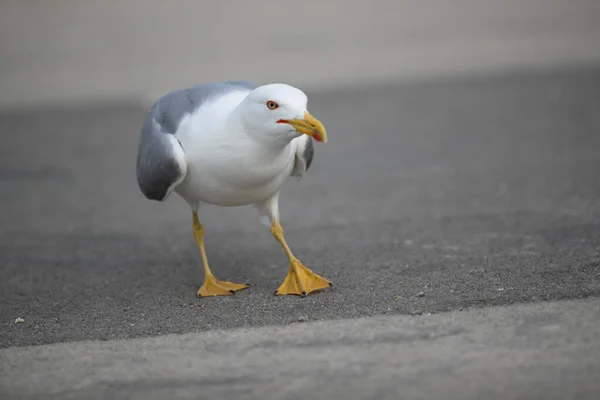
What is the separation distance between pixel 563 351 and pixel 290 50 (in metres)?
12.9

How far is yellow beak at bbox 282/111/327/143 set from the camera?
5.04 m

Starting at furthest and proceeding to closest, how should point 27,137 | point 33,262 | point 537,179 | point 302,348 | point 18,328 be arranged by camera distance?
point 27,137 → point 537,179 → point 33,262 → point 18,328 → point 302,348

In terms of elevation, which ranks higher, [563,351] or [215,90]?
[215,90]

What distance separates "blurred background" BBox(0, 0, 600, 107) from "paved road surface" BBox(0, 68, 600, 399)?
207cm

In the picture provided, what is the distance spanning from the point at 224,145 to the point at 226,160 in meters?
0.08

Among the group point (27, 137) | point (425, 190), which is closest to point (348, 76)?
point (27, 137)

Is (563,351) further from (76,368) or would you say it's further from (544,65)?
(544,65)

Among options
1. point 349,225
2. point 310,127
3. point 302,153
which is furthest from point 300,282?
point 349,225

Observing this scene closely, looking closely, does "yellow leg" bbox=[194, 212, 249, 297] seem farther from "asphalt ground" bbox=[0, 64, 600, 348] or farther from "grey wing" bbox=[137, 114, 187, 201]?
"grey wing" bbox=[137, 114, 187, 201]

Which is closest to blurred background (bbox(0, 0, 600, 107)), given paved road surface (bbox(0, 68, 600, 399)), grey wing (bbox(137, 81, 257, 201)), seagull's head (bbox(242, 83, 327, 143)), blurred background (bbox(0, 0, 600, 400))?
blurred background (bbox(0, 0, 600, 400))

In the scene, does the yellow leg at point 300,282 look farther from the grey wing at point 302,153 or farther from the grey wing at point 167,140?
the grey wing at point 167,140

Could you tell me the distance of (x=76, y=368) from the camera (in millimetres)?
→ 4555

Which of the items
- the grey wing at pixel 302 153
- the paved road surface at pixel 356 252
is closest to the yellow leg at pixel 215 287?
the paved road surface at pixel 356 252

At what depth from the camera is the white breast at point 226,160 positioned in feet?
17.6
